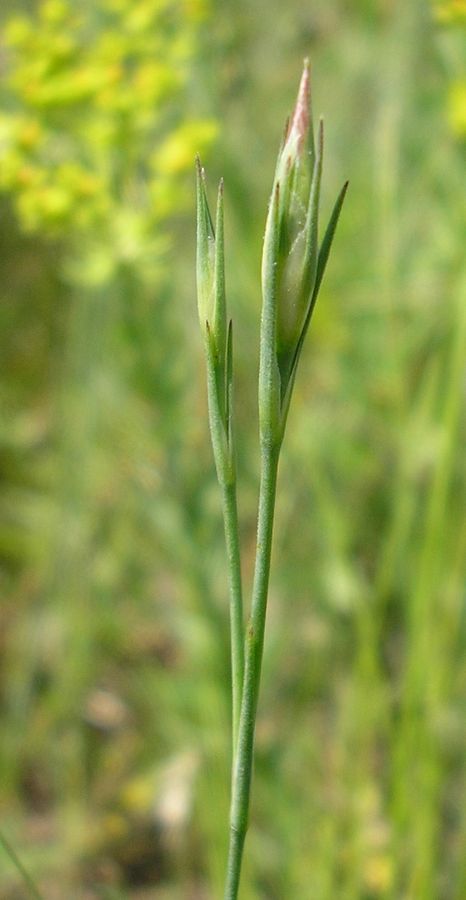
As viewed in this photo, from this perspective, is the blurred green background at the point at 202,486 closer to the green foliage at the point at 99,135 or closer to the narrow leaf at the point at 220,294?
the green foliage at the point at 99,135

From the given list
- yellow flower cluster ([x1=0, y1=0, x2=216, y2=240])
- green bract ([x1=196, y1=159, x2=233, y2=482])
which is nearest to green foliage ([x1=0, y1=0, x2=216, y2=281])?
yellow flower cluster ([x1=0, y1=0, x2=216, y2=240])

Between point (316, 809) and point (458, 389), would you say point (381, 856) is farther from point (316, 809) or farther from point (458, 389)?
point (458, 389)

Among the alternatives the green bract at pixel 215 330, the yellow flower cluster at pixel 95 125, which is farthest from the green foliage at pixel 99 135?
the green bract at pixel 215 330

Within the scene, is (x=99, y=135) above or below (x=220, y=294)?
above

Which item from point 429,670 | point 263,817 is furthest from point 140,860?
point 429,670

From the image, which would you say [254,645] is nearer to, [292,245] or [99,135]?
[292,245]

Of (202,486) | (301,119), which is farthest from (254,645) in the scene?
(202,486)
